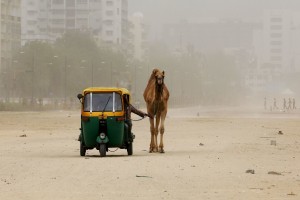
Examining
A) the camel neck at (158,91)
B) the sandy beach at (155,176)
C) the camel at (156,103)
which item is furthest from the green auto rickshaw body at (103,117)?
the camel neck at (158,91)

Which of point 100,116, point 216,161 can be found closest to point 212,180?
point 216,161

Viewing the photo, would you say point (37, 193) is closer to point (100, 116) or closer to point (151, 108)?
point (100, 116)

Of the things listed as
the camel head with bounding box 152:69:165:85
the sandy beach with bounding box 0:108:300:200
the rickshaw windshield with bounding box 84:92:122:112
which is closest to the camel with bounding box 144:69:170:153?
the camel head with bounding box 152:69:165:85

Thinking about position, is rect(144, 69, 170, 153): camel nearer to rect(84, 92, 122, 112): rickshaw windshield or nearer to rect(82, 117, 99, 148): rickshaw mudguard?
rect(84, 92, 122, 112): rickshaw windshield

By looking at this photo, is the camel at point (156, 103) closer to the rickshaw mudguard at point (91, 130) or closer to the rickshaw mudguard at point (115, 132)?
the rickshaw mudguard at point (115, 132)

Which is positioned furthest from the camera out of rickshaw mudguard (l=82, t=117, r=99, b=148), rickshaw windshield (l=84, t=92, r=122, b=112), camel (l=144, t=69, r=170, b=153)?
camel (l=144, t=69, r=170, b=153)

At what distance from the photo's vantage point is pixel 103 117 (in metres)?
31.8

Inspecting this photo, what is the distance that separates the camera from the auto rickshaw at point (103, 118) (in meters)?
31.8

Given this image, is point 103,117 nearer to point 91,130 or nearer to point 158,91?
point 91,130

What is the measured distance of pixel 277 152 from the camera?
117ft

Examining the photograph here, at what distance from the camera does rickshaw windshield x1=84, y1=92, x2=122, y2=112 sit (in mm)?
31891

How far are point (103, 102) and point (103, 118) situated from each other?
52 centimetres

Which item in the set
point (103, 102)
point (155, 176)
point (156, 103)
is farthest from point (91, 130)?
point (155, 176)

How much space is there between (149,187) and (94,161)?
8.23 m
